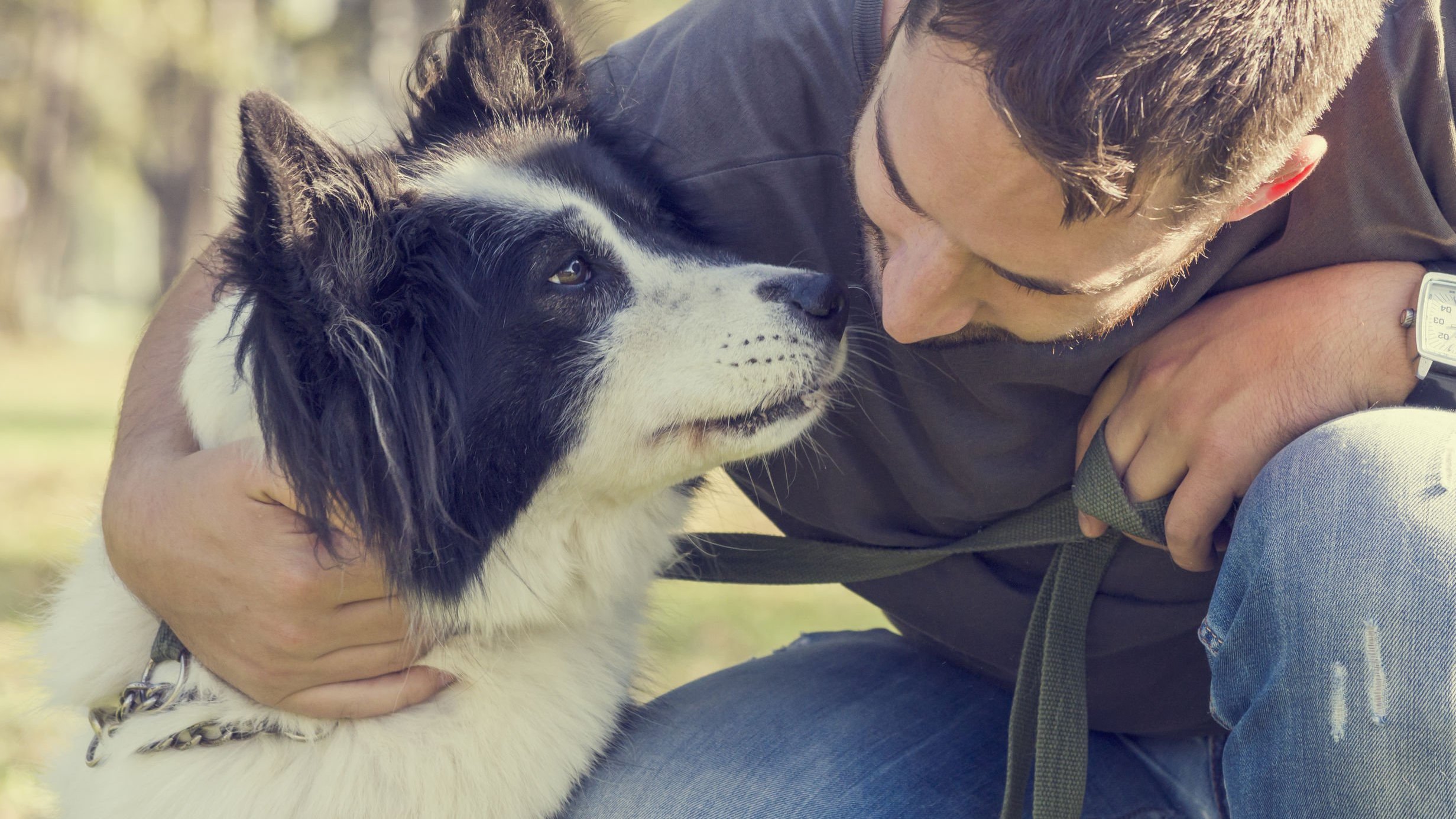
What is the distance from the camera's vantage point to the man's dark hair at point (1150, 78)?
50.3 inches

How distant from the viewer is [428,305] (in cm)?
168

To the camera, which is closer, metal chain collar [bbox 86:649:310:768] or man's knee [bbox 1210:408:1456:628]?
man's knee [bbox 1210:408:1456:628]

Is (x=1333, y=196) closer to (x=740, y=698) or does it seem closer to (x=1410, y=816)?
(x=1410, y=816)

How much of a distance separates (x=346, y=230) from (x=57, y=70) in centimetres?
1732

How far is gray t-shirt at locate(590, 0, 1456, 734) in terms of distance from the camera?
69.3 inches

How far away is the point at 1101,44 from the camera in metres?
1.28

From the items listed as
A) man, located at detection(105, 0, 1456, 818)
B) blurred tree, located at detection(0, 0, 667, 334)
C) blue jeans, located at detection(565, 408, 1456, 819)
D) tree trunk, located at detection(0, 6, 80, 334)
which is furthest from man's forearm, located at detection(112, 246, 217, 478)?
tree trunk, located at detection(0, 6, 80, 334)

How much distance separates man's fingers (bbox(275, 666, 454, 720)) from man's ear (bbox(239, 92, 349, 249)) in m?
0.69

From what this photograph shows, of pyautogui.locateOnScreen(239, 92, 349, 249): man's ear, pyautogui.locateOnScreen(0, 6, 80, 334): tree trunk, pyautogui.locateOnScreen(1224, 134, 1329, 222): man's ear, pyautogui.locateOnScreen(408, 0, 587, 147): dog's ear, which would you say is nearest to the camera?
pyautogui.locateOnScreen(239, 92, 349, 249): man's ear

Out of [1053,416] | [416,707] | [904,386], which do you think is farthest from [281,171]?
[1053,416]

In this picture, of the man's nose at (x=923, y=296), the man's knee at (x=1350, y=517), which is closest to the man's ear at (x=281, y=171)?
the man's nose at (x=923, y=296)

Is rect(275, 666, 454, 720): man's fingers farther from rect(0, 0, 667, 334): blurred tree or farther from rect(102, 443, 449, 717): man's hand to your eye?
rect(0, 0, 667, 334): blurred tree

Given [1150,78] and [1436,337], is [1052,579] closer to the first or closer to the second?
[1436,337]

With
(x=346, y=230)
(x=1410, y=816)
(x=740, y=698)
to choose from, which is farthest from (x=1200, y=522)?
(x=346, y=230)
